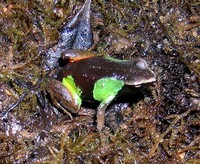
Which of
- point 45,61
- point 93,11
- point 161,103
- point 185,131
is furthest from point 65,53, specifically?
point 185,131

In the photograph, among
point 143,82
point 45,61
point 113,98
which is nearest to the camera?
point 143,82

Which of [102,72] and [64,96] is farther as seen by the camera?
[64,96]

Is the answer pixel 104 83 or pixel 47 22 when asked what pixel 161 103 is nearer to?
pixel 104 83

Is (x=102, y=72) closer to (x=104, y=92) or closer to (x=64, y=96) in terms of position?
(x=104, y=92)

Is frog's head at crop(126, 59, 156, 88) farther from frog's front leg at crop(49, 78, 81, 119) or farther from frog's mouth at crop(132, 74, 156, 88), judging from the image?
frog's front leg at crop(49, 78, 81, 119)

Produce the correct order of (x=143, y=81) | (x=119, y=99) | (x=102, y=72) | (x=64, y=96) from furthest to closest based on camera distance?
(x=119, y=99)
(x=64, y=96)
(x=102, y=72)
(x=143, y=81)

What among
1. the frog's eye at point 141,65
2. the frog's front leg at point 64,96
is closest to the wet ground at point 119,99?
the frog's front leg at point 64,96

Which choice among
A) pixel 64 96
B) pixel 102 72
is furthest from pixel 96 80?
pixel 64 96
